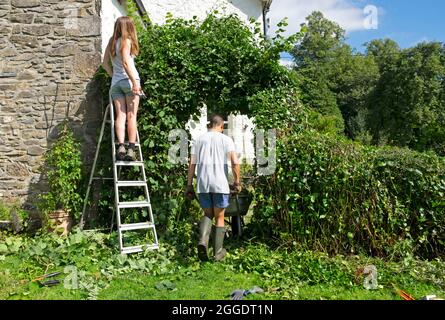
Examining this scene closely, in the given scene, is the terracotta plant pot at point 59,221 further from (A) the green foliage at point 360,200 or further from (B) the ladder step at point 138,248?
(A) the green foliage at point 360,200

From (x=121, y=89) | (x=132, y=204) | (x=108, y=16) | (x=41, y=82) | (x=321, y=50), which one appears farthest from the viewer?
(x=321, y=50)

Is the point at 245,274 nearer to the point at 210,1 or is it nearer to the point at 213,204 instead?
the point at 213,204

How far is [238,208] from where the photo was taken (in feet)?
19.7

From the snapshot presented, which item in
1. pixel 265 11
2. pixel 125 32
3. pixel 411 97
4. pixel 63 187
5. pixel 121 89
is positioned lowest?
pixel 63 187

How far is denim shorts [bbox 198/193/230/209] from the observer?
16.6 ft

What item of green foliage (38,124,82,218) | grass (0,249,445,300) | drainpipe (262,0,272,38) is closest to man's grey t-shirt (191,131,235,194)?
grass (0,249,445,300)

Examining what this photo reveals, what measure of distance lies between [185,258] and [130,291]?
119cm

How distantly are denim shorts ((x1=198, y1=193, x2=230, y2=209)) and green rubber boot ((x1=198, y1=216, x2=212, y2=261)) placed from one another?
0.63 ft

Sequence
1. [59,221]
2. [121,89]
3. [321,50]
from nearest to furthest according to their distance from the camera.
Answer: [121,89] < [59,221] < [321,50]

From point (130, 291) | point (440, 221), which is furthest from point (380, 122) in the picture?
point (130, 291)

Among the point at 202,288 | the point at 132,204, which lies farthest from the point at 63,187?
the point at 202,288

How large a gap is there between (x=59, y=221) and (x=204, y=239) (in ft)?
8.70

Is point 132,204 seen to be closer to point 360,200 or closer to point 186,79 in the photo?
point 186,79

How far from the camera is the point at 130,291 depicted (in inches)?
163
